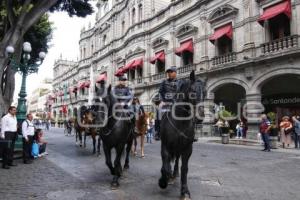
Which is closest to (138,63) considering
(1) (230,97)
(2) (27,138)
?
(1) (230,97)

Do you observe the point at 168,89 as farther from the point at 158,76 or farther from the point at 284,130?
the point at 158,76

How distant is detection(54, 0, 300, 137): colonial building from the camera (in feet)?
60.5

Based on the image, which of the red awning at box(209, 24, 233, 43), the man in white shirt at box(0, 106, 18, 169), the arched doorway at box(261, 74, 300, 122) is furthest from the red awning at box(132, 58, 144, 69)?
the man in white shirt at box(0, 106, 18, 169)

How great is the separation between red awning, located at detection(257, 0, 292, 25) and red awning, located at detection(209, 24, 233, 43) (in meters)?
2.82

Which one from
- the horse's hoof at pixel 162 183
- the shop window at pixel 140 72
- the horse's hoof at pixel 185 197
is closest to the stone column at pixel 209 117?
the shop window at pixel 140 72

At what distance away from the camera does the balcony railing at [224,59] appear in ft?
69.6

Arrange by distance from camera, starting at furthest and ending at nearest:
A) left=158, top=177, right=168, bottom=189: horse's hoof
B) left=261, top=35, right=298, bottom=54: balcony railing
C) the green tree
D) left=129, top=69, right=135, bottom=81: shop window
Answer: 1. left=129, top=69, right=135, bottom=81: shop window
2. left=261, top=35, right=298, bottom=54: balcony railing
3. the green tree
4. left=158, top=177, right=168, bottom=189: horse's hoof

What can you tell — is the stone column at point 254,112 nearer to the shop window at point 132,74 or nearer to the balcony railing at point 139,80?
the balcony railing at point 139,80

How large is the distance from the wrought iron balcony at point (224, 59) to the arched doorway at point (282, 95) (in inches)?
106

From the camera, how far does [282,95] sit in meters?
21.0

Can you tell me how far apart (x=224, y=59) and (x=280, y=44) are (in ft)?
14.9

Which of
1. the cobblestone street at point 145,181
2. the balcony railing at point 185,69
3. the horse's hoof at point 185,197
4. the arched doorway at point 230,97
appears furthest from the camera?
the balcony railing at point 185,69

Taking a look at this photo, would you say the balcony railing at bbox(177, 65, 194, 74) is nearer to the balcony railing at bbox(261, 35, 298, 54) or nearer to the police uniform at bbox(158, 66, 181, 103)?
the balcony railing at bbox(261, 35, 298, 54)

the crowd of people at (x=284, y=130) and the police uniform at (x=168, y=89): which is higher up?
the police uniform at (x=168, y=89)
